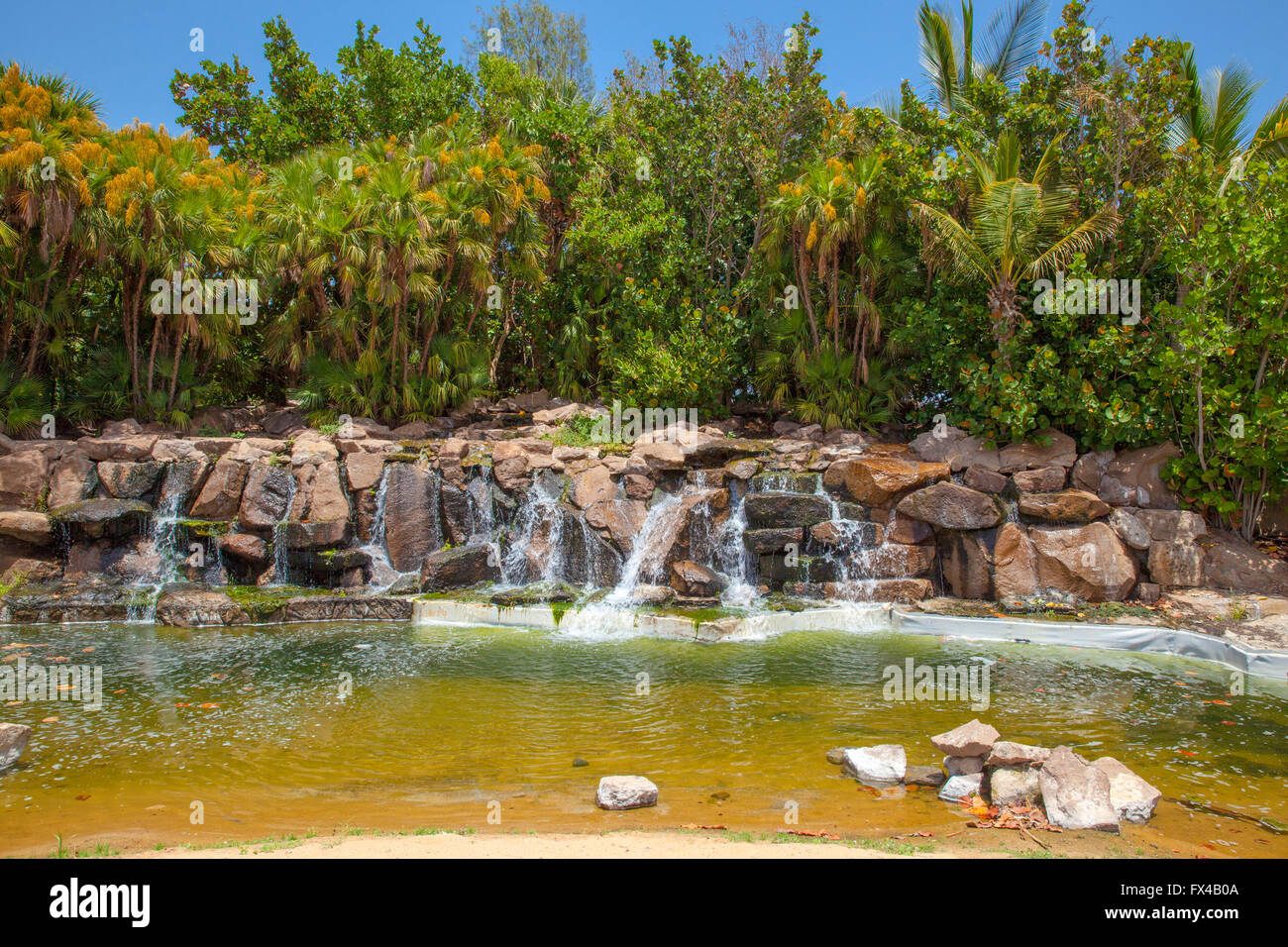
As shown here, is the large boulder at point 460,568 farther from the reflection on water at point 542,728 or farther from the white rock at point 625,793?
the white rock at point 625,793

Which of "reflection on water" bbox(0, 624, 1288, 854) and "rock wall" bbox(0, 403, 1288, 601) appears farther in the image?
"rock wall" bbox(0, 403, 1288, 601)

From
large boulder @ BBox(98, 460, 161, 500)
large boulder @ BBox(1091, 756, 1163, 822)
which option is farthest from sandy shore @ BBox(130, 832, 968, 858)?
large boulder @ BBox(98, 460, 161, 500)

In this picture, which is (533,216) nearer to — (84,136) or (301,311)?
(301,311)

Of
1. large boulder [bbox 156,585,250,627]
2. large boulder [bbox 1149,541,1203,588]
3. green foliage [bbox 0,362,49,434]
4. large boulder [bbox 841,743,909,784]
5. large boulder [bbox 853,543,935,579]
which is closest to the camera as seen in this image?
large boulder [bbox 841,743,909,784]

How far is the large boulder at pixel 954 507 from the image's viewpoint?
42.9 feet

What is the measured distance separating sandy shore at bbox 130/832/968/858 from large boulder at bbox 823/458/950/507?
9.36 meters

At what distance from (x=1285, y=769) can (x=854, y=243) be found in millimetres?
13343

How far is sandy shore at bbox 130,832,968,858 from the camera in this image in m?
4.49

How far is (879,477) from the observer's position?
44.7 feet

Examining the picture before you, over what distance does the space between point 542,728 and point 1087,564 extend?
354 inches

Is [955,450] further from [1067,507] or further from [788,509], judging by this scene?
[788,509]

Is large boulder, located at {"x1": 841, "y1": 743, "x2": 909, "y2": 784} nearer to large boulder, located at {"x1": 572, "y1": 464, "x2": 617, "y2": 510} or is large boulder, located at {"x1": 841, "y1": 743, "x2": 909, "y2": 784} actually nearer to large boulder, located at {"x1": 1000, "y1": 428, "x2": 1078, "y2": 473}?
large boulder, located at {"x1": 572, "y1": 464, "x2": 617, "y2": 510}

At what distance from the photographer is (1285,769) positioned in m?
6.48

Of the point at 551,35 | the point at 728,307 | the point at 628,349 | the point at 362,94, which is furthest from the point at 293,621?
the point at 551,35
